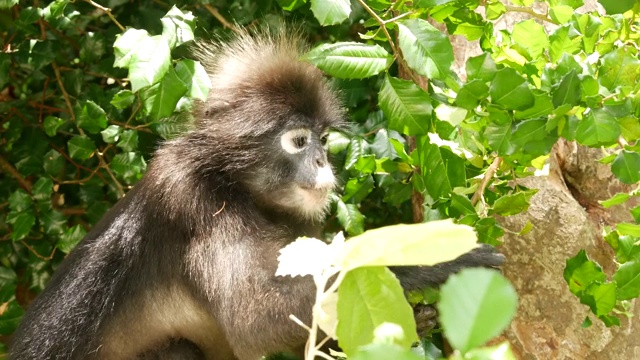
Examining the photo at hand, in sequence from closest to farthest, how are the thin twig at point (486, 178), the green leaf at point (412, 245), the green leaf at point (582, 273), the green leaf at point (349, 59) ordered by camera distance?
1. the green leaf at point (412, 245)
2. the green leaf at point (349, 59)
3. the green leaf at point (582, 273)
4. the thin twig at point (486, 178)

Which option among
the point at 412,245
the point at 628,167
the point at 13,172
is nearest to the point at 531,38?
the point at 628,167

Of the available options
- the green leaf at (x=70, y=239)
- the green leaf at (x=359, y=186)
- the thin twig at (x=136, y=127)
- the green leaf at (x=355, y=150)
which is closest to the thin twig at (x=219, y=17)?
the thin twig at (x=136, y=127)

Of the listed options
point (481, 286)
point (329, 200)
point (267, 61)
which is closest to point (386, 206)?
point (329, 200)

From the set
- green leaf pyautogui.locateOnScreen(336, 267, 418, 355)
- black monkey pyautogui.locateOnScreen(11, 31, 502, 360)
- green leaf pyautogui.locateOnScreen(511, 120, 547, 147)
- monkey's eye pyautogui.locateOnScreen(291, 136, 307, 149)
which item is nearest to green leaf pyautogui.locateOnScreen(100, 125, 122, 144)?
black monkey pyautogui.locateOnScreen(11, 31, 502, 360)

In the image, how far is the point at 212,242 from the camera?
8.75 ft

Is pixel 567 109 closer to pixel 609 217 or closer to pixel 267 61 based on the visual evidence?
pixel 609 217

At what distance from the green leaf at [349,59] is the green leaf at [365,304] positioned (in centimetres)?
113

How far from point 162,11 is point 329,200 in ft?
4.66

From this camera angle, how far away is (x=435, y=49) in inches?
81.4

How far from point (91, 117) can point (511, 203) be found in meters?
1.87

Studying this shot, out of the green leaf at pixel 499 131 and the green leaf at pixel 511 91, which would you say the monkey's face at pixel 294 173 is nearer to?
the green leaf at pixel 499 131

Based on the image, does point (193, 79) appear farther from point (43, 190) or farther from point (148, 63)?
point (43, 190)

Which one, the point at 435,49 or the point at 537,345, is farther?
the point at 537,345

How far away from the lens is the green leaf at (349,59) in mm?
2111
